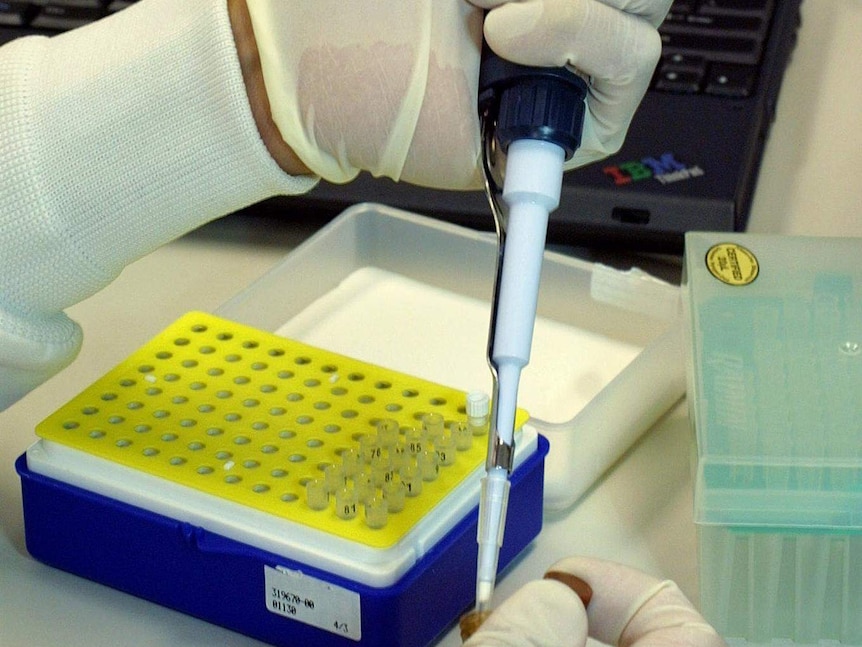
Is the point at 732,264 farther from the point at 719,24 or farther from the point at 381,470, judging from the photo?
the point at 719,24

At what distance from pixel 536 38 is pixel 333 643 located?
0.83 feet

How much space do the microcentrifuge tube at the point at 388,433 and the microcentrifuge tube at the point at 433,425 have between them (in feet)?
0.04

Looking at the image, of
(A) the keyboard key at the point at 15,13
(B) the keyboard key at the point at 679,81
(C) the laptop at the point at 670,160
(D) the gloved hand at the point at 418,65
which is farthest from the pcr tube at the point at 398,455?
(A) the keyboard key at the point at 15,13

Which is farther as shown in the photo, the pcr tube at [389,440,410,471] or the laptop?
the laptop

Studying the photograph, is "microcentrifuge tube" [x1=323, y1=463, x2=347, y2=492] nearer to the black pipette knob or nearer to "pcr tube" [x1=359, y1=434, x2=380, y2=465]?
"pcr tube" [x1=359, y1=434, x2=380, y2=465]

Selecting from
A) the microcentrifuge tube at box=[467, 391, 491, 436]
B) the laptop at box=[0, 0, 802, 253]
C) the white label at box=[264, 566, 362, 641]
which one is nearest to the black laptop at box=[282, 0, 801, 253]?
the laptop at box=[0, 0, 802, 253]

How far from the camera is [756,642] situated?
604mm

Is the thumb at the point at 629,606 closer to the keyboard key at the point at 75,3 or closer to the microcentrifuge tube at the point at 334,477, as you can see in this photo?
the microcentrifuge tube at the point at 334,477

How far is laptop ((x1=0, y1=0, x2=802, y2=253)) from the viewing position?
857 millimetres

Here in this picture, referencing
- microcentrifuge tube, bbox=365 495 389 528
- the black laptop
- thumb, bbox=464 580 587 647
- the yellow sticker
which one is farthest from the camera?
the black laptop

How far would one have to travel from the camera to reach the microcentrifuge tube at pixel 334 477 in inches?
23.0

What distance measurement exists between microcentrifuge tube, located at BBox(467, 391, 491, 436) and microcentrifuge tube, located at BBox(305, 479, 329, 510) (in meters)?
0.08

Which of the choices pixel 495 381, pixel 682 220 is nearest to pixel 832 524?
pixel 495 381

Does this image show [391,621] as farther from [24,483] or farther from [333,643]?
[24,483]
